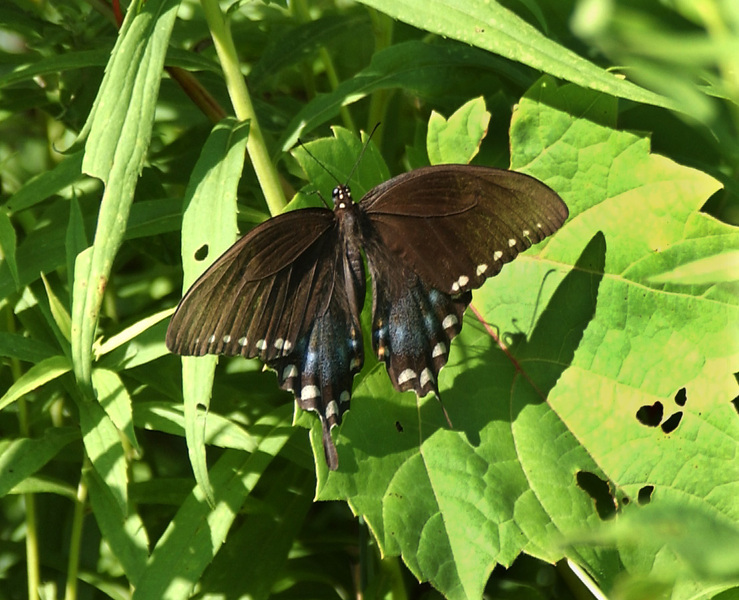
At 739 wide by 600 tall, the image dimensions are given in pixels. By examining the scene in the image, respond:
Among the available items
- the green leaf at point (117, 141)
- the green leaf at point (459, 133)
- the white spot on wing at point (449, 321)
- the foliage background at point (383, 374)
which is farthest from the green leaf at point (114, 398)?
the green leaf at point (459, 133)

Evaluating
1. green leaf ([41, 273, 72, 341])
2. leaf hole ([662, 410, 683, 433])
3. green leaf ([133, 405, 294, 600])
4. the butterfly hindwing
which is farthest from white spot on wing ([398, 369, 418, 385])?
green leaf ([41, 273, 72, 341])

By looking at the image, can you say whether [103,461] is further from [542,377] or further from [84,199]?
[542,377]

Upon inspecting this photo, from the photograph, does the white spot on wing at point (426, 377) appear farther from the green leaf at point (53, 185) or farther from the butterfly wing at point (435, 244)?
the green leaf at point (53, 185)

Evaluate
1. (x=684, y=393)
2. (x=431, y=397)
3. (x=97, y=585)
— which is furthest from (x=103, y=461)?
(x=684, y=393)

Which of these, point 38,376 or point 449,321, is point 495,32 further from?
point 38,376

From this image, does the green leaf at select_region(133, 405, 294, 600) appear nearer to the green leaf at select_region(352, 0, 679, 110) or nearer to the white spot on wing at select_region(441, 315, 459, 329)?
the white spot on wing at select_region(441, 315, 459, 329)
